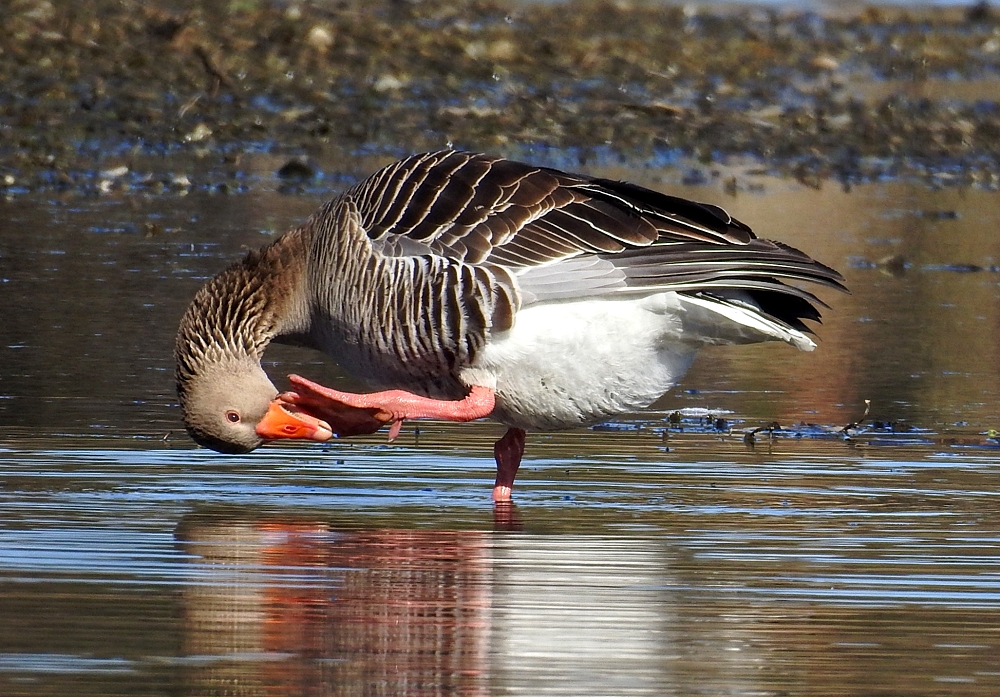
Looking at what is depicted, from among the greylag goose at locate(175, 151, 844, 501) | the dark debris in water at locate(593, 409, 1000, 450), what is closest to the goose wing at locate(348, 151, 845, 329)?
the greylag goose at locate(175, 151, 844, 501)

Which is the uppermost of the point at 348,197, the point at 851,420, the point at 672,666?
the point at 348,197

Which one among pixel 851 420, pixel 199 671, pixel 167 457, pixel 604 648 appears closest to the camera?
pixel 199 671

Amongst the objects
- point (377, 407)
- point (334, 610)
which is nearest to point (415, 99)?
point (377, 407)

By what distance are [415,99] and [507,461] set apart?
14.9 meters

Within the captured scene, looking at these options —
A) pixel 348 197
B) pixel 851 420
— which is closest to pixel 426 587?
pixel 348 197

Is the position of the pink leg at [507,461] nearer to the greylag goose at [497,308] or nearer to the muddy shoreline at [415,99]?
the greylag goose at [497,308]

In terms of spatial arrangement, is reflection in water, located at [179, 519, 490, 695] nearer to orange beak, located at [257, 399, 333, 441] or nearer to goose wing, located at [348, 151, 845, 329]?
orange beak, located at [257, 399, 333, 441]

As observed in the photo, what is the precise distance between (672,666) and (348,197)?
11.8 ft

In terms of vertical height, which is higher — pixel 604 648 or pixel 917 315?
pixel 917 315

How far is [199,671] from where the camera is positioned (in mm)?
5289

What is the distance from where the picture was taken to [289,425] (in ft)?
26.9

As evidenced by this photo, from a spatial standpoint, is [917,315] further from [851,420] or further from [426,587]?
[426,587]

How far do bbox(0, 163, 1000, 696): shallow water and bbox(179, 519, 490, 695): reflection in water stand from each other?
0.02 m

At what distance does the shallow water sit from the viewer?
547cm
